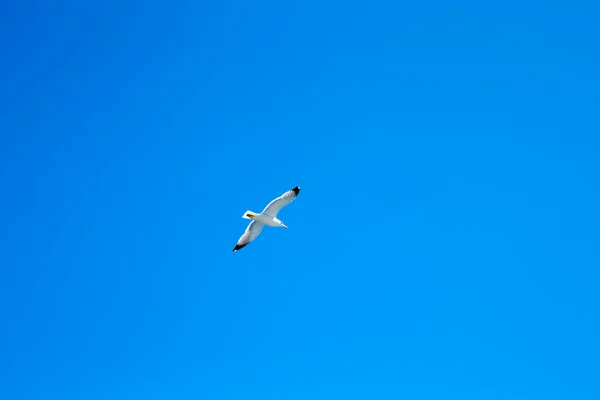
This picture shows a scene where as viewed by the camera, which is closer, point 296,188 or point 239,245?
point 296,188

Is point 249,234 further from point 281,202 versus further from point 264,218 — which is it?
point 281,202

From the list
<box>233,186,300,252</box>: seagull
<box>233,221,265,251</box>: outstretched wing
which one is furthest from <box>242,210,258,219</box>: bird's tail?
<box>233,221,265,251</box>: outstretched wing

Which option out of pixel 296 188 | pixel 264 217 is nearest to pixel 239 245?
pixel 264 217

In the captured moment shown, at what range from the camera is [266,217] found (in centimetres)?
4075

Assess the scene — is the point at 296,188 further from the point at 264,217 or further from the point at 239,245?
the point at 239,245

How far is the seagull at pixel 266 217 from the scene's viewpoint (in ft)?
129

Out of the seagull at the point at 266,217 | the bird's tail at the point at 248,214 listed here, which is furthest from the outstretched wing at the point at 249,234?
the bird's tail at the point at 248,214

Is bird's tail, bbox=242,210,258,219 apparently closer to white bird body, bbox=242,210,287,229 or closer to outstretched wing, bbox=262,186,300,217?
white bird body, bbox=242,210,287,229

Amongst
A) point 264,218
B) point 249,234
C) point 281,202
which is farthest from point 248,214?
point 249,234

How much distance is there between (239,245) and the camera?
4241cm

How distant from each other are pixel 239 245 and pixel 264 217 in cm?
288

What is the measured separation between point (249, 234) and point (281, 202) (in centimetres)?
381

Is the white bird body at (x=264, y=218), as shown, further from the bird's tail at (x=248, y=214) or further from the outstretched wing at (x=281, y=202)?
the outstretched wing at (x=281, y=202)

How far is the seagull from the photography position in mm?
39219
